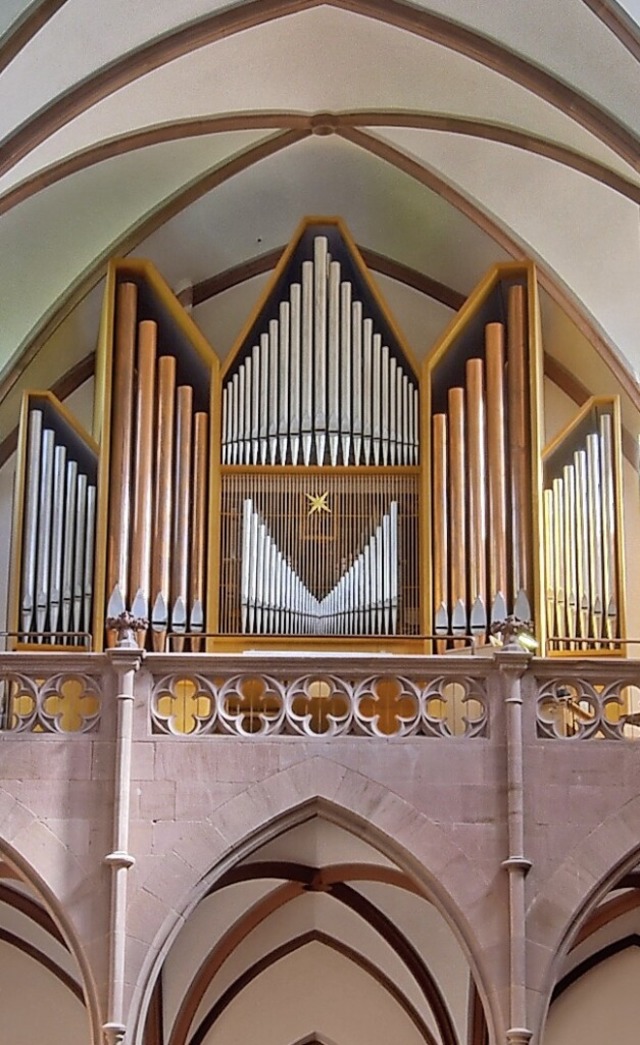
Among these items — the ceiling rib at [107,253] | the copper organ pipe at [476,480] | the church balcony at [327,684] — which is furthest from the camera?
the ceiling rib at [107,253]

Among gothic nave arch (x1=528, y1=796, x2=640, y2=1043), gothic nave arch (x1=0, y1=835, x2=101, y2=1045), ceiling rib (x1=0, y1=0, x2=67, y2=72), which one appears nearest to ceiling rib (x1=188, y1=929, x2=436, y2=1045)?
gothic nave arch (x1=0, y1=835, x2=101, y2=1045)

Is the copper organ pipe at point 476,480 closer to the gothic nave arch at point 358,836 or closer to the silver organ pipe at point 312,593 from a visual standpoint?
the silver organ pipe at point 312,593

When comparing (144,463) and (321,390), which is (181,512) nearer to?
(144,463)

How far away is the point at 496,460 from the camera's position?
18047mm

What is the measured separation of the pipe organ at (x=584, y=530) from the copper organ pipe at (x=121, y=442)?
3759 millimetres

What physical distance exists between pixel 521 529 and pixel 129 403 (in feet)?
12.3

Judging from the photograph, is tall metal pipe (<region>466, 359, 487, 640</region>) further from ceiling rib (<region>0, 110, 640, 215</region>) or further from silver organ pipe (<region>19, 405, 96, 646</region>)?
silver organ pipe (<region>19, 405, 96, 646</region>)

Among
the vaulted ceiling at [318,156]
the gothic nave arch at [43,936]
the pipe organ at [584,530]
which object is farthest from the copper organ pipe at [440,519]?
the gothic nave arch at [43,936]

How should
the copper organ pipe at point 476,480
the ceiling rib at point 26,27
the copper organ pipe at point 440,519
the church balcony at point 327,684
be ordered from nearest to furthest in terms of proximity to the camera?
the church balcony at point 327,684, the ceiling rib at point 26,27, the copper organ pipe at point 440,519, the copper organ pipe at point 476,480

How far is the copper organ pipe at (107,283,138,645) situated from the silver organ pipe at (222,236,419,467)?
903 mm

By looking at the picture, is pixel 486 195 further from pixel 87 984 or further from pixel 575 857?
pixel 87 984

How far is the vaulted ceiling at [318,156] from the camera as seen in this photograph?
1677 cm

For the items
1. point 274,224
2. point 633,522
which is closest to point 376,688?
point 633,522

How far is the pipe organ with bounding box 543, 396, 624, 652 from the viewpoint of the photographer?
58.5 feet
